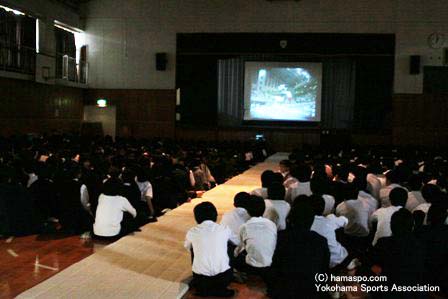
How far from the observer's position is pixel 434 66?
20.0 meters

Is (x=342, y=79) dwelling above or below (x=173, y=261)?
A: above

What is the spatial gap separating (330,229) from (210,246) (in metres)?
1.12

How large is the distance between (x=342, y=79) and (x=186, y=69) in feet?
20.7

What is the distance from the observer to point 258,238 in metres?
4.93

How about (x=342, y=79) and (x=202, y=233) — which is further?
(x=342, y=79)

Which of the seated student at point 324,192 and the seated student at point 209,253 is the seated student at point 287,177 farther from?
the seated student at point 209,253

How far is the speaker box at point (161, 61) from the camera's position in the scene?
21203mm

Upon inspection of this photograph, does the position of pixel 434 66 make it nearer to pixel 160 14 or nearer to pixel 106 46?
pixel 160 14

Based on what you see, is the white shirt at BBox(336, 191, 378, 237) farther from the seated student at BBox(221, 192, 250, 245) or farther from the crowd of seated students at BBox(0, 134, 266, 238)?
the crowd of seated students at BBox(0, 134, 266, 238)

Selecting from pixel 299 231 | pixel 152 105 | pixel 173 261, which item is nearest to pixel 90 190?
pixel 173 261

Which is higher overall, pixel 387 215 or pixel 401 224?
pixel 401 224

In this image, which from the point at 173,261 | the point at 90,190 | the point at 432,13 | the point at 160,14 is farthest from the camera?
the point at 160,14

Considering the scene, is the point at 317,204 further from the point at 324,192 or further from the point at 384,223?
the point at 324,192

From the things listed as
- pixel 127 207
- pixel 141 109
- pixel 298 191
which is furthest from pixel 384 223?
pixel 141 109
